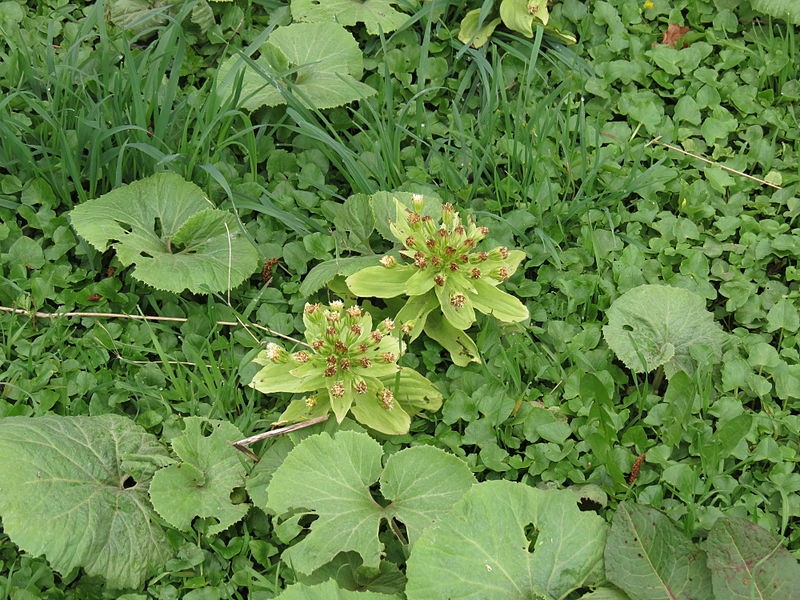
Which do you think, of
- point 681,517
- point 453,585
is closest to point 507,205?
point 681,517

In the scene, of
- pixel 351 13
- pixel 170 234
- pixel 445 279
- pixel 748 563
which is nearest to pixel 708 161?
pixel 445 279

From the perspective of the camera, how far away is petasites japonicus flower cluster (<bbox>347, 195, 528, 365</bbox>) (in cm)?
289

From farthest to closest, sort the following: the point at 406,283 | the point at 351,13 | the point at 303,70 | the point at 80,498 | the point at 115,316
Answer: the point at 351,13
the point at 303,70
the point at 115,316
the point at 406,283
the point at 80,498

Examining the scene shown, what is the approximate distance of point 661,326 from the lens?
9.83 feet

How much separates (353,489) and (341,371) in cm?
35

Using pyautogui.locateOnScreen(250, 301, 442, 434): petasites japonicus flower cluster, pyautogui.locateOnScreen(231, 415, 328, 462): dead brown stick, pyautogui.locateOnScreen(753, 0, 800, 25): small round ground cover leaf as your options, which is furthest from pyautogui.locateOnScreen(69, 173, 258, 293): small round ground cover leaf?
pyautogui.locateOnScreen(753, 0, 800, 25): small round ground cover leaf

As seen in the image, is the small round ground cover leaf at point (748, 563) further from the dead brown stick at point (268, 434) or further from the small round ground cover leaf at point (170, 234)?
the small round ground cover leaf at point (170, 234)

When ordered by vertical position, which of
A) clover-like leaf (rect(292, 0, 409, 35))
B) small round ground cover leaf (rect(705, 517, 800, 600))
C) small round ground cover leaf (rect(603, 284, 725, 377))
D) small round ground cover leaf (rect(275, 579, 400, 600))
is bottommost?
small round ground cover leaf (rect(275, 579, 400, 600))

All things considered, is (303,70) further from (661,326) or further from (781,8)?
(781,8)

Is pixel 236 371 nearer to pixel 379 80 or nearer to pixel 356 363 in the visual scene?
pixel 356 363

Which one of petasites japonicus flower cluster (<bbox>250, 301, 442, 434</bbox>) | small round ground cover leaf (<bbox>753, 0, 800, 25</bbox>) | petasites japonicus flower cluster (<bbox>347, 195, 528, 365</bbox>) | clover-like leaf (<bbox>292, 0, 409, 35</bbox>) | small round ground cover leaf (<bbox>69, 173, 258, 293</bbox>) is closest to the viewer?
petasites japonicus flower cluster (<bbox>250, 301, 442, 434</bbox>)

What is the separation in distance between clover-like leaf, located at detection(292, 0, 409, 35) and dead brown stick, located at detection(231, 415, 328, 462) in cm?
Answer: 174

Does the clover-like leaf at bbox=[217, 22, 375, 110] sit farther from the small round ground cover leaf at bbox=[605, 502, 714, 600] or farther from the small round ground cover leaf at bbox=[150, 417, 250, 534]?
the small round ground cover leaf at bbox=[605, 502, 714, 600]

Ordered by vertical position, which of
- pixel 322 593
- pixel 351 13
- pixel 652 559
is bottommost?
pixel 322 593
